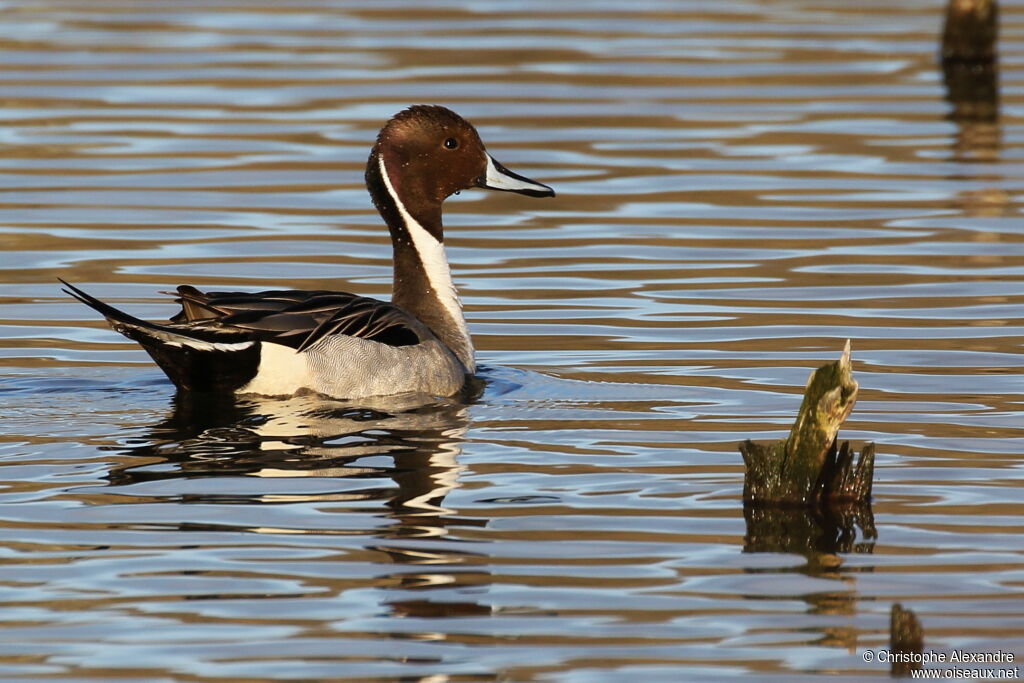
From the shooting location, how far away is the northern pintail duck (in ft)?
29.4

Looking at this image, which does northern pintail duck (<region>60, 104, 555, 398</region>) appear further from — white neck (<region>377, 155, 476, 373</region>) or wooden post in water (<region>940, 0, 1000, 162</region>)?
wooden post in water (<region>940, 0, 1000, 162</region>)

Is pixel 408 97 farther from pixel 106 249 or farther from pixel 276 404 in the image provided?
A: pixel 276 404

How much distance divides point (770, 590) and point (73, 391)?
4.27 metres

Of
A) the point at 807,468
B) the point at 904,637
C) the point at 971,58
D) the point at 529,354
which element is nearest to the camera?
the point at 904,637

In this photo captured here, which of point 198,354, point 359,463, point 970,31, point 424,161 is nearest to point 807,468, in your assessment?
point 359,463

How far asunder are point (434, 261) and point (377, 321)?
39.9 inches

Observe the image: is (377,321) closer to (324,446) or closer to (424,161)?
(324,446)

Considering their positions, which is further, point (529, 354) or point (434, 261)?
point (529, 354)

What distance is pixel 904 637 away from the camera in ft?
18.4

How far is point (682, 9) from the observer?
Answer: 24078 mm


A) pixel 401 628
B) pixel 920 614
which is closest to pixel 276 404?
pixel 401 628

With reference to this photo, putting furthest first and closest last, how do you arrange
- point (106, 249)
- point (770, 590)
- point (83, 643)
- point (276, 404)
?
point (106, 249)
point (276, 404)
point (770, 590)
point (83, 643)

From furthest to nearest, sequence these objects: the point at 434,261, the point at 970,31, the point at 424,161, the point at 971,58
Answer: the point at 971,58 < the point at 970,31 < the point at 424,161 < the point at 434,261
